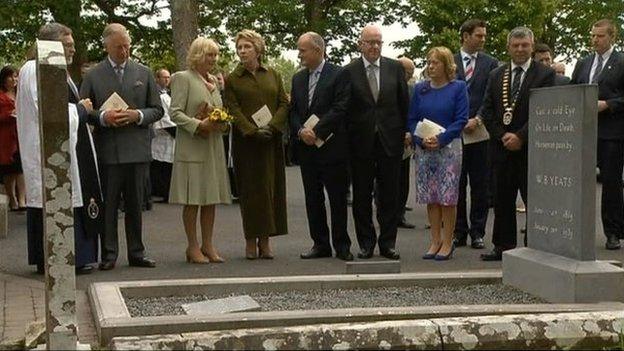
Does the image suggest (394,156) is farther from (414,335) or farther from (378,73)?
(414,335)

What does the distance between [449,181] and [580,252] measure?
2.68m

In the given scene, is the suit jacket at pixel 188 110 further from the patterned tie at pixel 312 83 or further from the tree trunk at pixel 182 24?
the tree trunk at pixel 182 24

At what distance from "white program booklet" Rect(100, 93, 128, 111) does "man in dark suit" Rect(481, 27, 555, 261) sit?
3.46m

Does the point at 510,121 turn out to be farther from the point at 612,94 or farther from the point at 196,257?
the point at 196,257

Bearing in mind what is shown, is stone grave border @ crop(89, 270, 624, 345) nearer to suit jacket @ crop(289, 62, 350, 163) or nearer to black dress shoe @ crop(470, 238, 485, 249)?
Result: suit jacket @ crop(289, 62, 350, 163)

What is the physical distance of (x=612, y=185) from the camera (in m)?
11.0

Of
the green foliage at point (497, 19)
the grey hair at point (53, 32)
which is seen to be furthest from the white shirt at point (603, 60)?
the green foliage at point (497, 19)

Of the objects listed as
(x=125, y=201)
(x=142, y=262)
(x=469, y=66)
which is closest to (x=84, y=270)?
(x=142, y=262)

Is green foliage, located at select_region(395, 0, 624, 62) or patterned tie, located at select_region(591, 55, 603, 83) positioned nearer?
patterned tie, located at select_region(591, 55, 603, 83)

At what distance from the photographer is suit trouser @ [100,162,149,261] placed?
31.8ft

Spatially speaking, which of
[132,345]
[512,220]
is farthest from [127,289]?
[512,220]

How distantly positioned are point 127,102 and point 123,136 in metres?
0.33

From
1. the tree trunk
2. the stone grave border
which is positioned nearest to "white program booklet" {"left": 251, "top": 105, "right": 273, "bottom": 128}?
the stone grave border

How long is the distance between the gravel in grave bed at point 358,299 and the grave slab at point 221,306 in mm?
104
